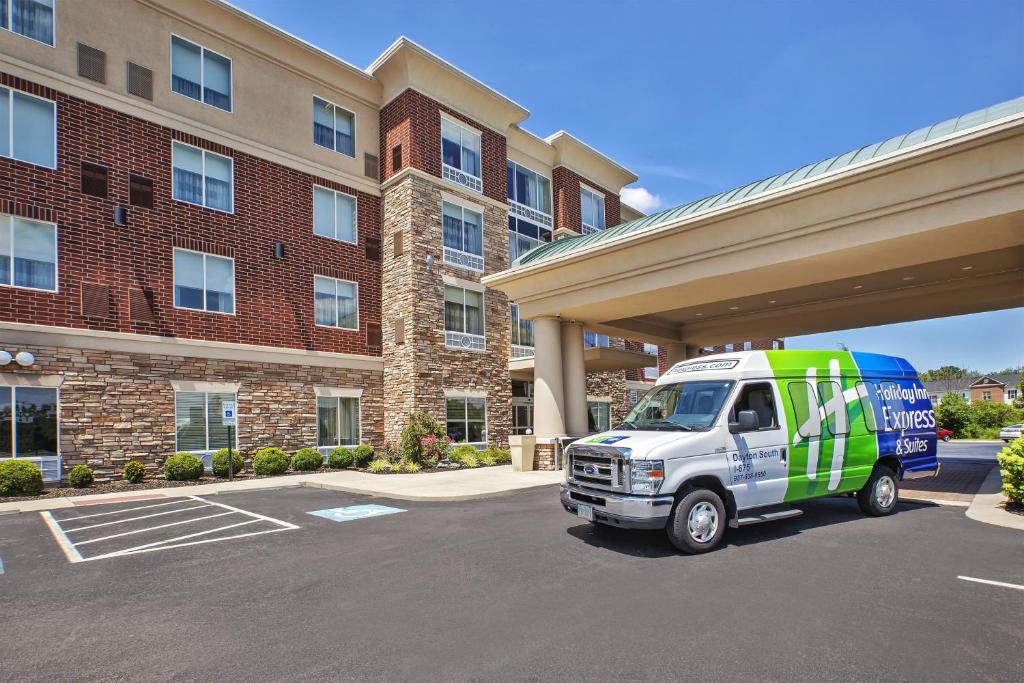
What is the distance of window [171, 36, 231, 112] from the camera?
744 inches

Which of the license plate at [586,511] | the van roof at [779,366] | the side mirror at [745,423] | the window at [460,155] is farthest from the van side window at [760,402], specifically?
the window at [460,155]

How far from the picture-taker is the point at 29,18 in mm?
16234

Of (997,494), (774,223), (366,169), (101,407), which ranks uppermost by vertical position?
(366,169)

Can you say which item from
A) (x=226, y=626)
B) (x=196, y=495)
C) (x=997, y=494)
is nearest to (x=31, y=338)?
(x=196, y=495)

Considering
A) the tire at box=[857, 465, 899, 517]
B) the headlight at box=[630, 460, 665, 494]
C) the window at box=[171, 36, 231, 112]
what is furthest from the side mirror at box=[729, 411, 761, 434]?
the window at box=[171, 36, 231, 112]

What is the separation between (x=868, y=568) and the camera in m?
6.80

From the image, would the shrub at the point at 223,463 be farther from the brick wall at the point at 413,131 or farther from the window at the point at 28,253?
the brick wall at the point at 413,131

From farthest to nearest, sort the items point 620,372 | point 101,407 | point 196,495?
1. point 620,372
2. point 101,407
3. point 196,495

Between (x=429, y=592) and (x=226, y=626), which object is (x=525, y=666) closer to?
(x=429, y=592)

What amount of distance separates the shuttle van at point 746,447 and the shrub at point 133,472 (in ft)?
44.1

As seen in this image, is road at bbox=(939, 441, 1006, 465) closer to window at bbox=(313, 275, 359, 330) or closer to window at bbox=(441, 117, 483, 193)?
window at bbox=(441, 117, 483, 193)

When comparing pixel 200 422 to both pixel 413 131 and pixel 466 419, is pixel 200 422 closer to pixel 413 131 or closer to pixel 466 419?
pixel 466 419

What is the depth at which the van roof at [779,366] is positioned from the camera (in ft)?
28.1

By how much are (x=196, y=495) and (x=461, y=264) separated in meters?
13.5
